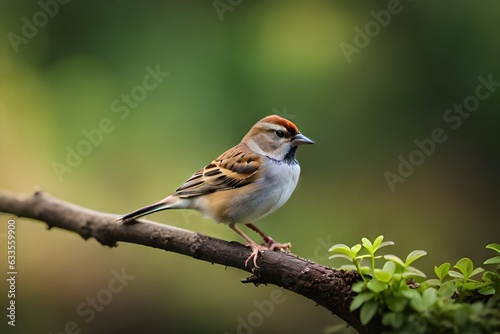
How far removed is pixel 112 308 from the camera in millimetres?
2273

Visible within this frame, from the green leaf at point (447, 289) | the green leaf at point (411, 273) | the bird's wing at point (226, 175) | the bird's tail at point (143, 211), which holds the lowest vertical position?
the green leaf at point (447, 289)

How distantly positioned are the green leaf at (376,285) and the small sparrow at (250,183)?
17.2 inches

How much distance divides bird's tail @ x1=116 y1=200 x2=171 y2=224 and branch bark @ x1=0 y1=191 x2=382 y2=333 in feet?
0.08

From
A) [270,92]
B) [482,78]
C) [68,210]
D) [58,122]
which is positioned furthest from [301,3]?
[68,210]

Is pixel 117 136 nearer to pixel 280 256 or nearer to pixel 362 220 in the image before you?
pixel 362 220

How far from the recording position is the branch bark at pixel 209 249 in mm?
1211

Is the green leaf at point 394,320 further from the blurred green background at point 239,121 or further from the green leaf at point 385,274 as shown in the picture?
the blurred green background at point 239,121

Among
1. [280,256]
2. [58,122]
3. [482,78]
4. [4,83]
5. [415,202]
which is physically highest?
[4,83]

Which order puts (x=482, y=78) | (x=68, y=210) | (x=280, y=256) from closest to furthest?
(x=280, y=256), (x=68, y=210), (x=482, y=78)

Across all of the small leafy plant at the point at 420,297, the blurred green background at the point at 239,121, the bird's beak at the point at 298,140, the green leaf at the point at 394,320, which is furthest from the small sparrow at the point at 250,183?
the blurred green background at the point at 239,121

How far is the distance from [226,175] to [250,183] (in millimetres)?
79

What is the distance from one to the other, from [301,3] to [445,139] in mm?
794

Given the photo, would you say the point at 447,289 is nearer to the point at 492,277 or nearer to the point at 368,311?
the point at 492,277

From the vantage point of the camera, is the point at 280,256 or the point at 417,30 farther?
the point at 417,30
